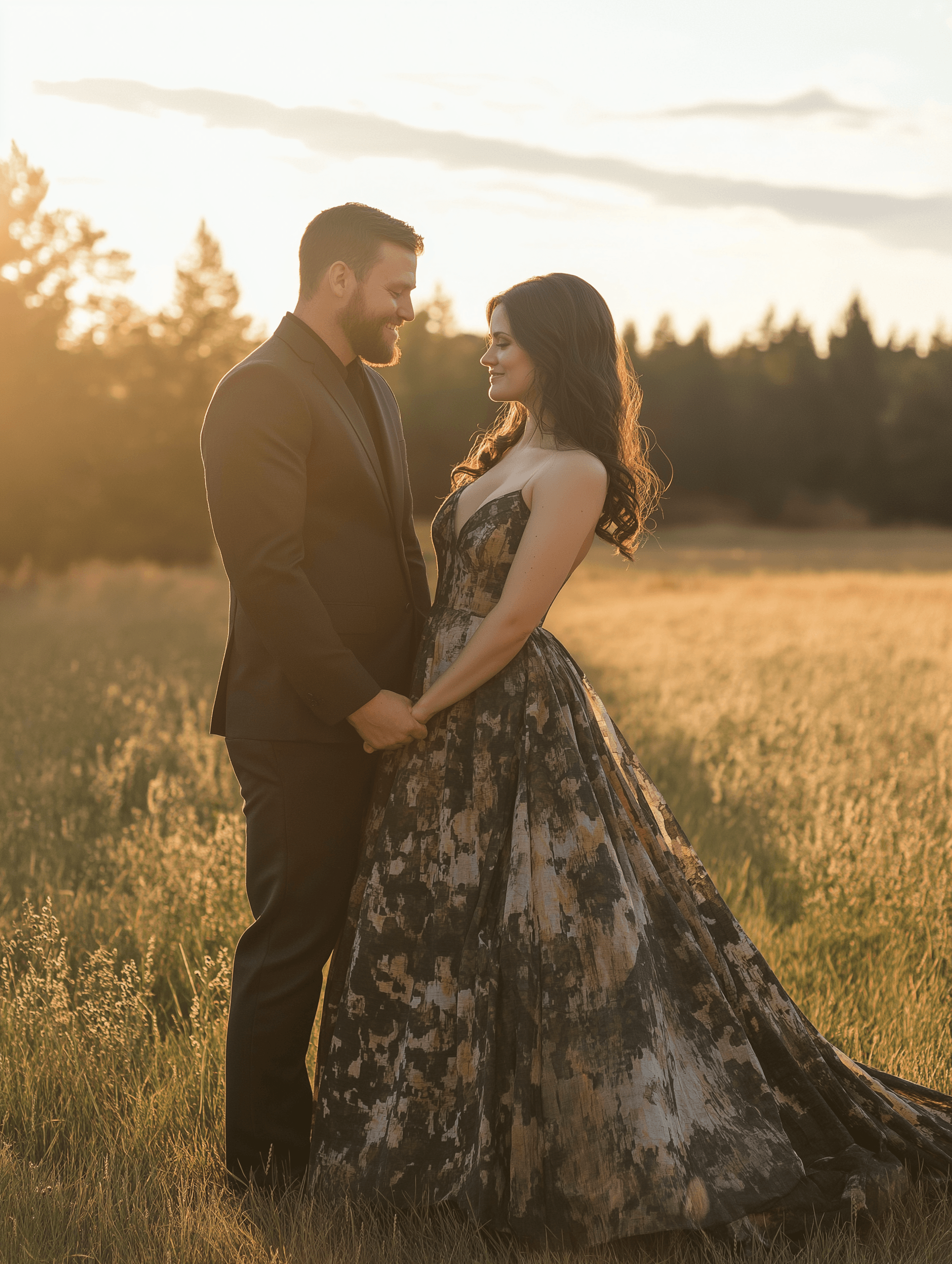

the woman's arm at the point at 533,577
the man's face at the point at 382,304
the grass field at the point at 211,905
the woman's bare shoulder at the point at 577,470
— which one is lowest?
the grass field at the point at 211,905

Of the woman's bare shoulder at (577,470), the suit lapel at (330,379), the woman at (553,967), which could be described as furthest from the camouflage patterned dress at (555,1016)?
the suit lapel at (330,379)

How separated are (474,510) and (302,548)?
525 mm

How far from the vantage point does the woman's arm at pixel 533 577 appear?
2816 millimetres

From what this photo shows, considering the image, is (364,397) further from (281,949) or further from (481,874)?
(281,949)

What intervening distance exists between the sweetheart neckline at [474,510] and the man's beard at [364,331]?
0.45m

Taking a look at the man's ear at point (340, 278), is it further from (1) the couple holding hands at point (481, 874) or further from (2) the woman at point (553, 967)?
(2) the woman at point (553, 967)

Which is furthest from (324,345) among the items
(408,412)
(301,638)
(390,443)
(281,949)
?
(408,412)

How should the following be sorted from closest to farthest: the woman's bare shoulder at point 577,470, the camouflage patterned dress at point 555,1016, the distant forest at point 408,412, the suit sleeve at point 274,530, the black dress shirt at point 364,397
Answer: the camouflage patterned dress at point 555,1016, the suit sleeve at point 274,530, the woman's bare shoulder at point 577,470, the black dress shirt at point 364,397, the distant forest at point 408,412

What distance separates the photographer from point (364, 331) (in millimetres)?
3027

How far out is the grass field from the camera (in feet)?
8.46

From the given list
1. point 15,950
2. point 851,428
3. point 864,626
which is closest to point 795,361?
point 851,428

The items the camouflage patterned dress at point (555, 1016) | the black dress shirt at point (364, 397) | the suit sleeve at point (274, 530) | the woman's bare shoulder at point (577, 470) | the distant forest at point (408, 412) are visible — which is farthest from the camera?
the distant forest at point (408, 412)

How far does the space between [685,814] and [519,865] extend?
3533mm

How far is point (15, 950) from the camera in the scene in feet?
13.5
